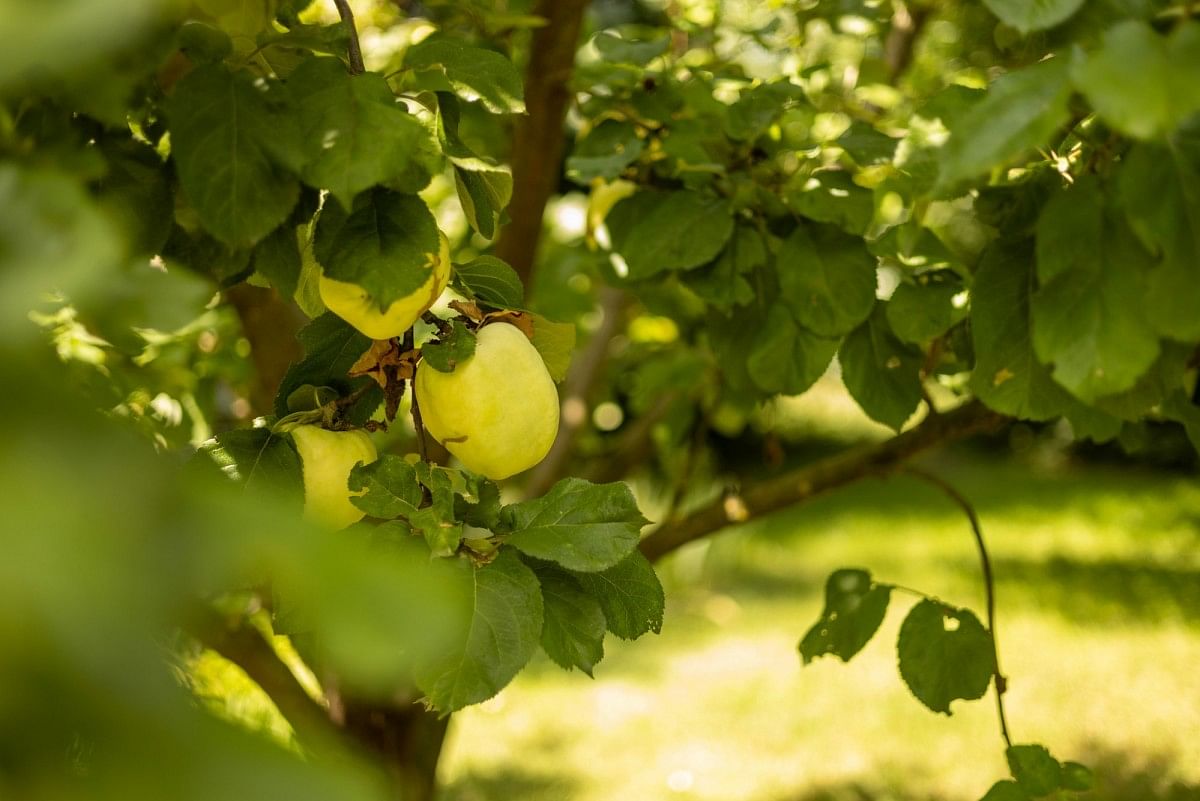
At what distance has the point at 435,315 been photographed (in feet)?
2.74

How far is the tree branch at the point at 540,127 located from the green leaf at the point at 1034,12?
0.98 metres

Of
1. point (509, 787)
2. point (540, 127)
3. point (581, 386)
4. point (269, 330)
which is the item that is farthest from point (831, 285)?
point (509, 787)

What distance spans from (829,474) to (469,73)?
94 centimetres

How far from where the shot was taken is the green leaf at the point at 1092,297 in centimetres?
69

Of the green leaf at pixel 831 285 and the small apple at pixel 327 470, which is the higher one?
the small apple at pixel 327 470

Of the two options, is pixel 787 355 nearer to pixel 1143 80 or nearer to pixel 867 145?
pixel 867 145

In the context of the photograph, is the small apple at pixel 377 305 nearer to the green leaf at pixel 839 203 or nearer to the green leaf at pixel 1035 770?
the green leaf at pixel 839 203

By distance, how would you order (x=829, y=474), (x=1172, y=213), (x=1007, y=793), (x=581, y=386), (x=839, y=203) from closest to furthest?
(x=1172, y=213) < (x=1007, y=793) < (x=839, y=203) < (x=829, y=474) < (x=581, y=386)

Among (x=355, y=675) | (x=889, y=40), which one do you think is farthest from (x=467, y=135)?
(x=889, y=40)

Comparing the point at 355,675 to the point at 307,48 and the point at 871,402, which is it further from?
the point at 871,402

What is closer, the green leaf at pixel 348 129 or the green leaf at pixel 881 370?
the green leaf at pixel 348 129

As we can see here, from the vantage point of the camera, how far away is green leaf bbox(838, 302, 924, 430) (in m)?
1.21

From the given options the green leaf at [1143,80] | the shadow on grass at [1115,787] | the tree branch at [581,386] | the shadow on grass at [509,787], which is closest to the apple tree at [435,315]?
the green leaf at [1143,80]

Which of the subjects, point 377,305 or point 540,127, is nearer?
point 377,305
